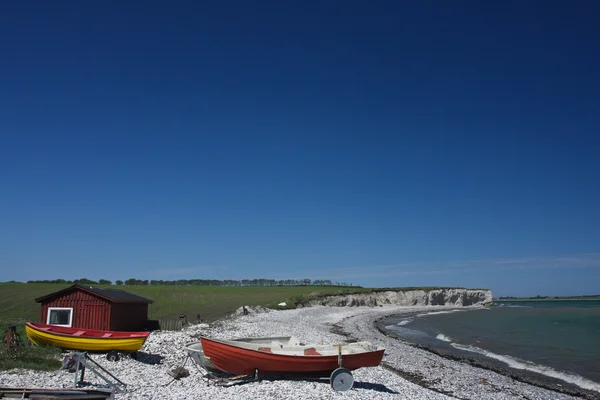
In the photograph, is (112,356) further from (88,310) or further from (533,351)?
(533,351)

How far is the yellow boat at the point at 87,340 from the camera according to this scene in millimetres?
20156

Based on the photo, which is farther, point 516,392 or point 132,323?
point 132,323

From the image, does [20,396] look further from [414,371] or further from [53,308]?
[414,371]

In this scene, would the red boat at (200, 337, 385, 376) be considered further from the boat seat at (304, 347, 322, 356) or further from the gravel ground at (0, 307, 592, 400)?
the gravel ground at (0, 307, 592, 400)

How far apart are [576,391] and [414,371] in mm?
7987

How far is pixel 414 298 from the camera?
128625 mm

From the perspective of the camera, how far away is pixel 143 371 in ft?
61.6

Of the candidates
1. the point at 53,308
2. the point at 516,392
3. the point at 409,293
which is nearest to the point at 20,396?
the point at 53,308

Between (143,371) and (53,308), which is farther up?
(53,308)

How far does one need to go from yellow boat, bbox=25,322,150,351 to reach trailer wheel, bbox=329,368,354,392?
9423 mm

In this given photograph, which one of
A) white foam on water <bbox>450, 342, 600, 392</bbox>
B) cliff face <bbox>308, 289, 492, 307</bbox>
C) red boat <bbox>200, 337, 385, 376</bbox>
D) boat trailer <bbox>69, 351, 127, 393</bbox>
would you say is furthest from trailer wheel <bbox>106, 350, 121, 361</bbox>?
cliff face <bbox>308, 289, 492, 307</bbox>

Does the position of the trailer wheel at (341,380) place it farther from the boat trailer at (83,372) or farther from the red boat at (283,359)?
the boat trailer at (83,372)

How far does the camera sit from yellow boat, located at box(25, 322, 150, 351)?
20.2m

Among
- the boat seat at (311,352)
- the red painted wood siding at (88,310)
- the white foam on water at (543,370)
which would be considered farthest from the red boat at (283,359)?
the white foam on water at (543,370)
